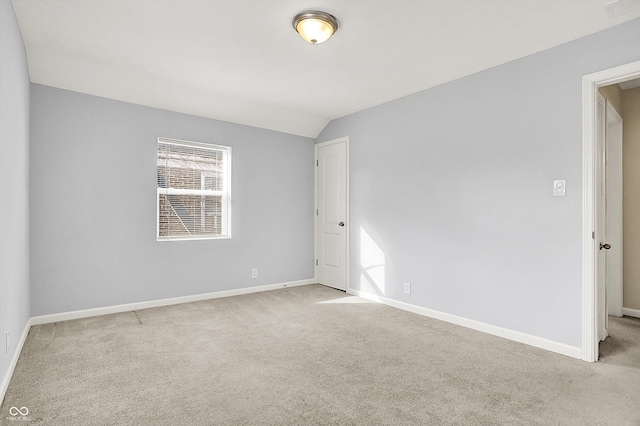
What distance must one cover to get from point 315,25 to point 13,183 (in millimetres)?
2487

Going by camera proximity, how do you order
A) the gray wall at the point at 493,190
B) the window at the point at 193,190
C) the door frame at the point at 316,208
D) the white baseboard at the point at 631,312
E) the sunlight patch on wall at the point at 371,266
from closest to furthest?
the gray wall at the point at 493,190, the white baseboard at the point at 631,312, the window at the point at 193,190, the sunlight patch on wall at the point at 371,266, the door frame at the point at 316,208

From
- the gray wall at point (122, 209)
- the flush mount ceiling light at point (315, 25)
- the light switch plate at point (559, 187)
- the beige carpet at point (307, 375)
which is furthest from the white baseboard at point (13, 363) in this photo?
the light switch plate at point (559, 187)

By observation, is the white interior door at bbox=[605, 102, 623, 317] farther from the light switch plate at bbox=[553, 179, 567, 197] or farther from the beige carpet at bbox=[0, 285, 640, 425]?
the light switch plate at bbox=[553, 179, 567, 197]

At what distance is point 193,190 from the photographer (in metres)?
4.49

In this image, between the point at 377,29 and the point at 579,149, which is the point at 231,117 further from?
the point at 579,149

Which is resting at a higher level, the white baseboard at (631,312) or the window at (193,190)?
the window at (193,190)

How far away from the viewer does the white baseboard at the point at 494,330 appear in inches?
110

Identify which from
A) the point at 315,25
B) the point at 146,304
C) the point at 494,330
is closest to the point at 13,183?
the point at 146,304

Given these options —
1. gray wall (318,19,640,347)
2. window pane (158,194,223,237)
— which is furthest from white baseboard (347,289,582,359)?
window pane (158,194,223,237)

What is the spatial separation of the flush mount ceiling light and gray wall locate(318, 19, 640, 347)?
1.72 metres

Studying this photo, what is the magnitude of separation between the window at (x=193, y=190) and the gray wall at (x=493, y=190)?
2.04 meters

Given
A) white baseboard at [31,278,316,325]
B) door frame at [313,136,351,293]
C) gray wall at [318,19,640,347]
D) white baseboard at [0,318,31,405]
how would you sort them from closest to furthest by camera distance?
white baseboard at [0,318,31,405] < gray wall at [318,19,640,347] < white baseboard at [31,278,316,325] < door frame at [313,136,351,293]

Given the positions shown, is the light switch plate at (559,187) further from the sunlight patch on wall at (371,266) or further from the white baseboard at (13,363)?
the white baseboard at (13,363)

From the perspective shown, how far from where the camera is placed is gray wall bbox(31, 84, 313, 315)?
3496 mm
